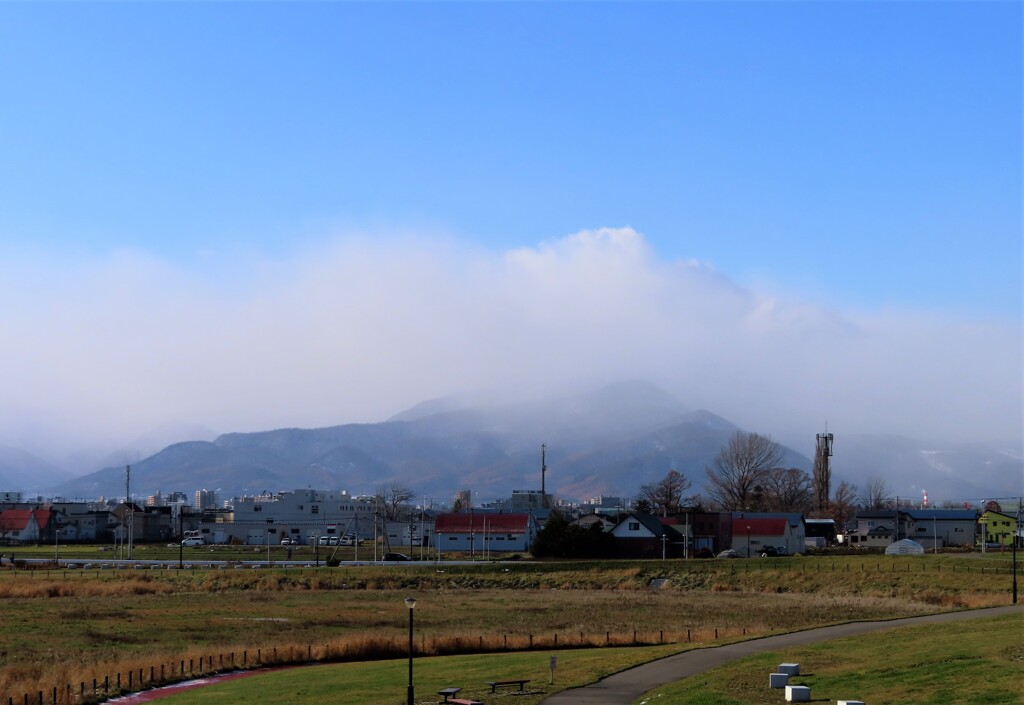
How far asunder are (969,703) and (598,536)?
9980 cm

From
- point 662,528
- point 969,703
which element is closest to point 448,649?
point 969,703

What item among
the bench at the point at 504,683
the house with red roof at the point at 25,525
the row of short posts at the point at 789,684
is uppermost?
the row of short posts at the point at 789,684

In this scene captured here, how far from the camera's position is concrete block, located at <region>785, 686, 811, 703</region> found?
34906 mm

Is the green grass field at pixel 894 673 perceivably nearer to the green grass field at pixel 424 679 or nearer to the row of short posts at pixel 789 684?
the row of short posts at pixel 789 684

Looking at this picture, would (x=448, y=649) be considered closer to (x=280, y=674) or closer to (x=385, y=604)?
(x=280, y=674)

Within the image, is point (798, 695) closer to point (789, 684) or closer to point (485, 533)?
point (789, 684)

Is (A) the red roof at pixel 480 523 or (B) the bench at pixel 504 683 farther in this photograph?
(A) the red roof at pixel 480 523

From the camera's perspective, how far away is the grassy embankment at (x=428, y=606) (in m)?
56.8

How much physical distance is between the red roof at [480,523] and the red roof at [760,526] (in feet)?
93.4

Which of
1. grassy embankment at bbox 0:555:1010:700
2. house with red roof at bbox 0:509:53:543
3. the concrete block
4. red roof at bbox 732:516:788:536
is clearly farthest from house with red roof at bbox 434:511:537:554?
the concrete block

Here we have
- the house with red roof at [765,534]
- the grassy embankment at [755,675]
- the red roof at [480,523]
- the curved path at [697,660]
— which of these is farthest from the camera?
the red roof at [480,523]

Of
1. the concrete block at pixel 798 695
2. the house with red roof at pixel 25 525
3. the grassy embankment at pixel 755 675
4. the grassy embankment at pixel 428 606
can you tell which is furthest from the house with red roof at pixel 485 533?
the concrete block at pixel 798 695

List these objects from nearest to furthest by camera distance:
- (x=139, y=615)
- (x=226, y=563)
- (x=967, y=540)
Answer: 1. (x=139, y=615)
2. (x=226, y=563)
3. (x=967, y=540)

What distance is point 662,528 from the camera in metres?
140
